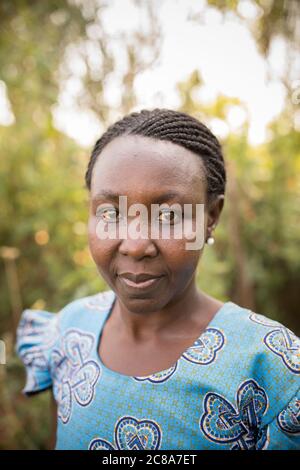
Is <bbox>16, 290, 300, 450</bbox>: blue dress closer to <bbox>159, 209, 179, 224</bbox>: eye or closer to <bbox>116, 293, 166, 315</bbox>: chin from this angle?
<bbox>116, 293, 166, 315</bbox>: chin

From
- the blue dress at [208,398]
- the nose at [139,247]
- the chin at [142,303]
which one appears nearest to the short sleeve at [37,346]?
the blue dress at [208,398]

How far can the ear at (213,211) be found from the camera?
47.7 inches

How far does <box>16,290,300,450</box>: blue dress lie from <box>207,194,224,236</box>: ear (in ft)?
0.79

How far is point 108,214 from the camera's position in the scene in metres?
1.13

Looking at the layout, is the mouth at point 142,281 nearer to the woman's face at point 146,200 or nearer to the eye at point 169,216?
the woman's face at point 146,200

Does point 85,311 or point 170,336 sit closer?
point 170,336

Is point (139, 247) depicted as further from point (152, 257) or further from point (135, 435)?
point (135, 435)

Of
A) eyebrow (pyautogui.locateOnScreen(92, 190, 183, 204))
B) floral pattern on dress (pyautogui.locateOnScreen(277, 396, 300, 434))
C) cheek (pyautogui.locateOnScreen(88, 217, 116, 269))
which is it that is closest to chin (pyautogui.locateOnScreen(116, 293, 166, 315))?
cheek (pyautogui.locateOnScreen(88, 217, 116, 269))

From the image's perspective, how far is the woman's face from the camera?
106 cm

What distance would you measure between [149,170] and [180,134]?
152mm

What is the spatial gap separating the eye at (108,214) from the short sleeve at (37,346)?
57 centimetres

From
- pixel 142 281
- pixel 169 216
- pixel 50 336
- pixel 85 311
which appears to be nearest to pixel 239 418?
pixel 142 281

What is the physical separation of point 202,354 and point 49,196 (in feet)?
6.28
